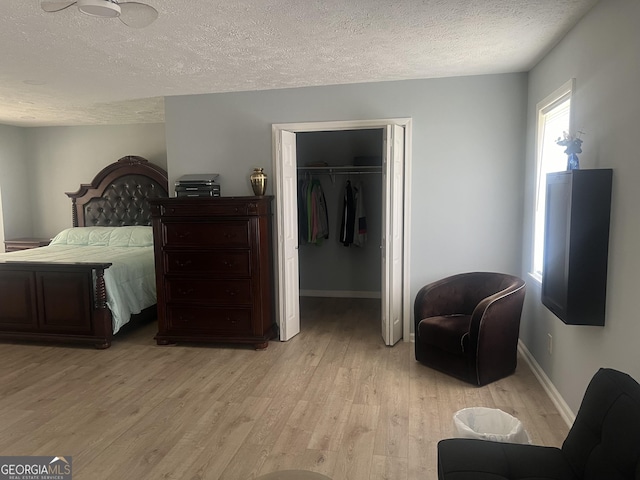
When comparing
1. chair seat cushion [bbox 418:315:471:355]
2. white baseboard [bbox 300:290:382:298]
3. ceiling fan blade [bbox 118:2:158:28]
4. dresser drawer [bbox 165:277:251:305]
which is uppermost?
ceiling fan blade [bbox 118:2:158:28]

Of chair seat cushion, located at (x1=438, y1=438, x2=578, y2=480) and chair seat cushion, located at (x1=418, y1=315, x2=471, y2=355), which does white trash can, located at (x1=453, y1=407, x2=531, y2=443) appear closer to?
chair seat cushion, located at (x1=438, y1=438, x2=578, y2=480)

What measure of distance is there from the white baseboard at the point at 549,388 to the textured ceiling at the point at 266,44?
2276mm

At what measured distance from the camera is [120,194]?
244 inches

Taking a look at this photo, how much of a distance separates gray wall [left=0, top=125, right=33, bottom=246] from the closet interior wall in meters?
4.03

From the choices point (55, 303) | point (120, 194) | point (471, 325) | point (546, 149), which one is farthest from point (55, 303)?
point (546, 149)

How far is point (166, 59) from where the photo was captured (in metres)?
3.29

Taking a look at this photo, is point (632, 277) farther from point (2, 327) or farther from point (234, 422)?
point (2, 327)

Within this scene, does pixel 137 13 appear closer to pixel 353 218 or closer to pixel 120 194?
pixel 353 218

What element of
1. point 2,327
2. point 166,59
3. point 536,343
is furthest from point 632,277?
point 2,327

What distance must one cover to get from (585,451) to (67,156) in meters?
6.97

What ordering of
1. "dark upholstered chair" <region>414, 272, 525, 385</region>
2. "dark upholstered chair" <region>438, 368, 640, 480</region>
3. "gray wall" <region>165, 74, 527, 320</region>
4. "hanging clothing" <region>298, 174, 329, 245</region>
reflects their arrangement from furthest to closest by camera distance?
"hanging clothing" <region>298, 174, 329, 245</region>, "gray wall" <region>165, 74, 527, 320</region>, "dark upholstered chair" <region>414, 272, 525, 385</region>, "dark upholstered chair" <region>438, 368, 640, 480</region>

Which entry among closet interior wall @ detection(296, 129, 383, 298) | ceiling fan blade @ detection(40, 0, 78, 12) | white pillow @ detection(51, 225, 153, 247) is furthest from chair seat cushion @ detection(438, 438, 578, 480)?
white pillow @ detection(51, 225, 153, 247)

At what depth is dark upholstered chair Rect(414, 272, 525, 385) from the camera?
3.27m

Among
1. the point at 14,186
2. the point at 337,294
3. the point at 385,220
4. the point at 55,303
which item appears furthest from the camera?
the point at 14,186
